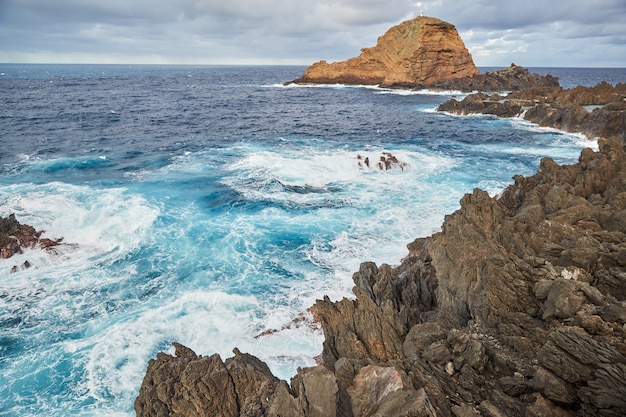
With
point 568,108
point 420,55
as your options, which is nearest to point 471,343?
point 568,108

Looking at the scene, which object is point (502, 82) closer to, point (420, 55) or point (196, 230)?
point (420, 55)

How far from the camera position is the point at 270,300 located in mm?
18484

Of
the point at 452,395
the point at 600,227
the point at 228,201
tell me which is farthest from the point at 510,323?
Answer: the point at 228,201

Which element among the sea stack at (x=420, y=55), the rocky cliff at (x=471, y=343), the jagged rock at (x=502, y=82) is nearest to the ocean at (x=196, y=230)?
the rocky cliff at (x=471, y=343)

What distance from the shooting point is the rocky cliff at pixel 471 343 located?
24.4ft

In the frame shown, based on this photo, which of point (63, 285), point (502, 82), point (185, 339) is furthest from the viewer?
point (502, 82)

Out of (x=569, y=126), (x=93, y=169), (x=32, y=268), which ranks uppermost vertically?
(x=569, y=126)

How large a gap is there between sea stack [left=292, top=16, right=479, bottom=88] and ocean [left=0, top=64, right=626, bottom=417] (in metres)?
77.6

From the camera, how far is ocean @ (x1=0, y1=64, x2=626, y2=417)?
50.2ft

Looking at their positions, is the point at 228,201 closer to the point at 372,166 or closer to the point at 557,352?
the point at 372,166

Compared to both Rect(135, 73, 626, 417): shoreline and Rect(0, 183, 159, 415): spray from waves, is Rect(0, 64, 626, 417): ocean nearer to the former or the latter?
Rect(0, 183, 159, 415): spray from waves

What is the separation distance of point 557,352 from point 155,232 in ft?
77.3

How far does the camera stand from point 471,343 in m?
9.10

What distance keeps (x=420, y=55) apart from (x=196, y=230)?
124 metres
